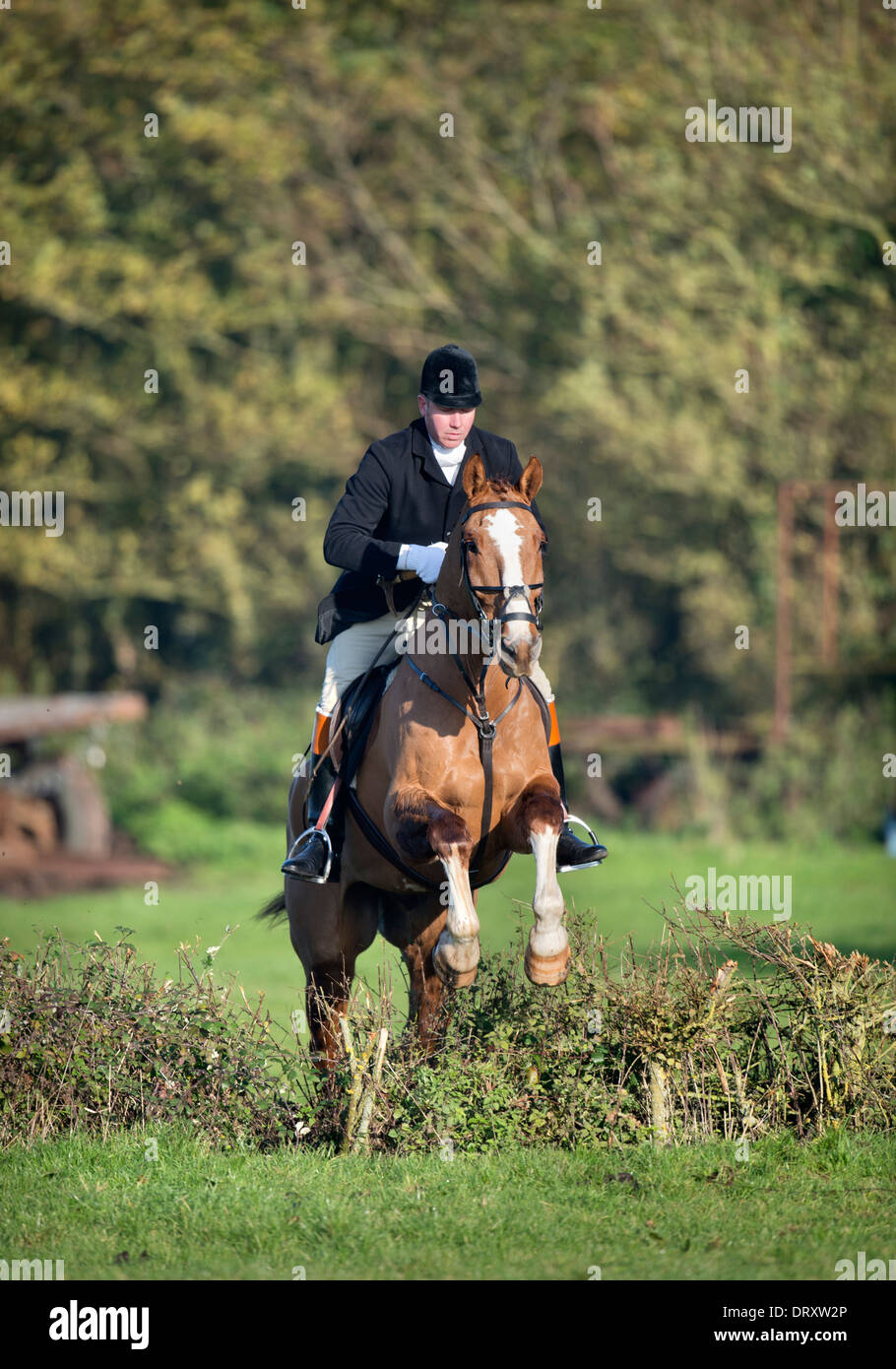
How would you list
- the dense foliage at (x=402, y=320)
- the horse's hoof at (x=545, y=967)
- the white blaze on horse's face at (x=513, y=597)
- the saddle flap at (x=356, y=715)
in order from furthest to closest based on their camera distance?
the dense foliage at (x=402, y=320)
the saddle flap at (x=356, y=715)
the horse's hoof at (x=545, y=967)
the white blaze on horse's face at (x=513, y=597)

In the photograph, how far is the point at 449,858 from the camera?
21.1ft

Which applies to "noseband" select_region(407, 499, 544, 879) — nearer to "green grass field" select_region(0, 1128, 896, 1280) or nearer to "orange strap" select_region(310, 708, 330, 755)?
"orange strap" select_region(310, 708, 330, 755)

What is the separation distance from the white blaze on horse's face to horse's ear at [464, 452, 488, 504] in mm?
219

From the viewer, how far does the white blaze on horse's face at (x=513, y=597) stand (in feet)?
19.5

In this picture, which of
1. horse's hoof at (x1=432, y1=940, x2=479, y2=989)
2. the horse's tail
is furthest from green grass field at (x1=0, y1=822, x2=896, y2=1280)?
the horse's tail

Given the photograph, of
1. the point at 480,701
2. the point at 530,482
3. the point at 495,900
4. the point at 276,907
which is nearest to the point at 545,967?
the point at 480,701

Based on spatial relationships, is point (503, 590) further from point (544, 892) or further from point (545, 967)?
point (545, 967)

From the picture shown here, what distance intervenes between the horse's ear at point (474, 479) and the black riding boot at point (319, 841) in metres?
1.80

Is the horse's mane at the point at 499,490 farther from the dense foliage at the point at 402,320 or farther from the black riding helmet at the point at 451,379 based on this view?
the dense foliage at the point at 402,320

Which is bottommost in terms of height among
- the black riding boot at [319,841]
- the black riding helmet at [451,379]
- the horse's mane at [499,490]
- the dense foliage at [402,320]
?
the black riding boot at [319,841]

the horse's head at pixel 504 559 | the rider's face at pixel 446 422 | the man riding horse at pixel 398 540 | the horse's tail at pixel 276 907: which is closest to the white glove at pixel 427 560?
the man riding horse at pixel 398 540

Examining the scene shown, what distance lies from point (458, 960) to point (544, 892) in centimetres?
45

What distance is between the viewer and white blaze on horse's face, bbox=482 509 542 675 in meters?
5.95
